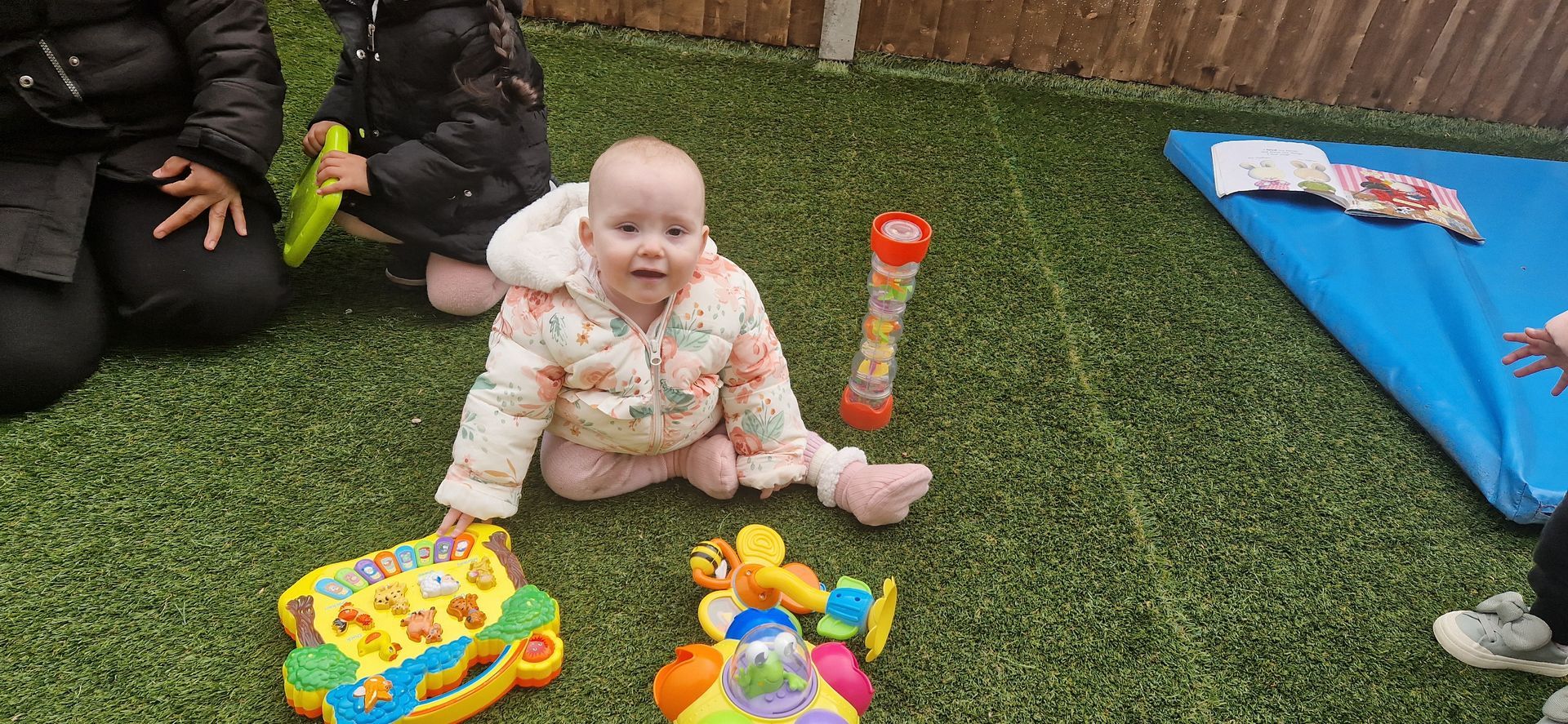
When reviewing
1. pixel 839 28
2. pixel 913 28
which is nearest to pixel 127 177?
pixel 839 28

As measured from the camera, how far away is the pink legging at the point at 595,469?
1.72 metres

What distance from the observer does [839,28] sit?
3.38 m

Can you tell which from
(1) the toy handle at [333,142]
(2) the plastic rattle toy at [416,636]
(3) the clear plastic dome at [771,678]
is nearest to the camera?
(3) the clear plastic dome at [771,678]

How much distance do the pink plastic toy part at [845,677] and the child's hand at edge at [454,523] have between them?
64 cm

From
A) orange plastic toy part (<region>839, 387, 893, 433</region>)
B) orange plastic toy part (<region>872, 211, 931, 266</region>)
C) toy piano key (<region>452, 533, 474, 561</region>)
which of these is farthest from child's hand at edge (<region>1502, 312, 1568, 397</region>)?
toy piano key (<region>452, 533, 474, 561</region>)

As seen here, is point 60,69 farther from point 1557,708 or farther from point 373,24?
point 1557,708

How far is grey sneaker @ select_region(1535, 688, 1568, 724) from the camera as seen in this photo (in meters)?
1.48

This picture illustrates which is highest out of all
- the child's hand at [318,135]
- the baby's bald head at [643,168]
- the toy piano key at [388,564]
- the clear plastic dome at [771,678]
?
the baby's bald head at [643,168]

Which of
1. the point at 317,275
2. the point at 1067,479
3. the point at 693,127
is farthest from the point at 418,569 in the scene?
the point at 693,127

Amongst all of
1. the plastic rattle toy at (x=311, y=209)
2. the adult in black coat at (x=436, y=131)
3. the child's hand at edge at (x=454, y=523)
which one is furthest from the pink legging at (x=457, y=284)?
the child's hand at edge at (x=454, y=523)

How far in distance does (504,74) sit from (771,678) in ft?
4.61

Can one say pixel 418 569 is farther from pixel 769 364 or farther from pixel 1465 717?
pixel 1465 717

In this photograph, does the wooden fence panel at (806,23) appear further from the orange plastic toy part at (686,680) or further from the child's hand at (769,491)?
the orange plastic toy part at (686,680)

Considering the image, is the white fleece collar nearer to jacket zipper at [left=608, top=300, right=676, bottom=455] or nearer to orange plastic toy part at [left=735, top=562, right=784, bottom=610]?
jacket zipper at [left=608, top=300, right=676, bottom=455]
